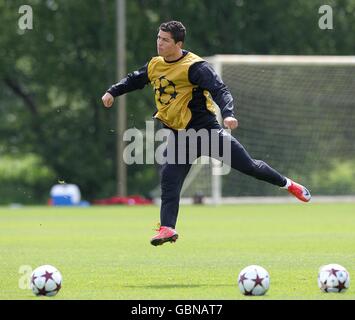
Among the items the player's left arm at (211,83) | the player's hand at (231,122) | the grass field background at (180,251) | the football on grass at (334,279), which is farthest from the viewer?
the player's left arm at (211,83)

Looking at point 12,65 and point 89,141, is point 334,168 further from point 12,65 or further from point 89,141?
point 12,65

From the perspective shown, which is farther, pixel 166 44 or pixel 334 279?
pixel 166 44

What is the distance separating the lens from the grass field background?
9086mm

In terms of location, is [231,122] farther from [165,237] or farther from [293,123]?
[293,123]

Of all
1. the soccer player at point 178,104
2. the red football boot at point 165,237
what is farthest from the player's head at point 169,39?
the red football boot at point 165,237

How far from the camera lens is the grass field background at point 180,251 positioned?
9.09 metres

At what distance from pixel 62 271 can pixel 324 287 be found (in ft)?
9.91

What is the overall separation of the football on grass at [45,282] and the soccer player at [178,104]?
1.92 meters

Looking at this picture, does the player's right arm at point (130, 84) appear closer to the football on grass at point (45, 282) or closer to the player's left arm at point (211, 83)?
the player's left arm at point (211, 83)

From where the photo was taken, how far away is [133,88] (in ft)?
35.3

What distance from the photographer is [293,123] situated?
28125 millimetres

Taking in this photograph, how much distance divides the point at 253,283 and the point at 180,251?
4776mm

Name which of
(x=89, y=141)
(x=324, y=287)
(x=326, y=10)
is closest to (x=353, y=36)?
(x=326, y=10)

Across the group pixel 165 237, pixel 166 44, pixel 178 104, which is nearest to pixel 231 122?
pixel 178 104
